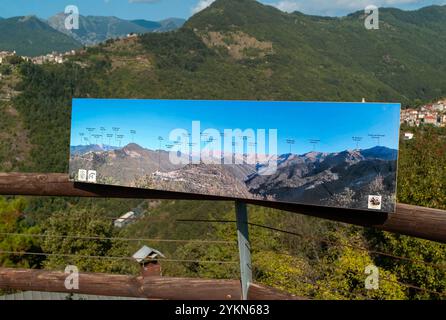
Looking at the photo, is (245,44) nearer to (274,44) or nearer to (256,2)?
(274,44)

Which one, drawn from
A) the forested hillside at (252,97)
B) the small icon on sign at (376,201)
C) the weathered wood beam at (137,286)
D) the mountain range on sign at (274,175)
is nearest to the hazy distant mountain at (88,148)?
the mountain range on sign at (274,175)

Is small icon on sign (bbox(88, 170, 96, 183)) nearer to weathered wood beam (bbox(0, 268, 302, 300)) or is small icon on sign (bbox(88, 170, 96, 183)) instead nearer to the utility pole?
weathered wood beam (bbox(0, 268, 302, 300))

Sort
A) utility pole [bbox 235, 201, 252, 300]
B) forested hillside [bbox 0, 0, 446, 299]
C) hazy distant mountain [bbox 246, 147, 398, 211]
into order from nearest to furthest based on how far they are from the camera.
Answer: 1. hazy distant mountain [bbox 246, 147, 398, 211]
2. utility pole [bbox 235, 201, 252, 300]
3. forested hillside [bbox 0, 0, 446, 299]

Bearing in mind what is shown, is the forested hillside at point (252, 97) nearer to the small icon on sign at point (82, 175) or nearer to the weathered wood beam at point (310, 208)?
the weathered wood beam at point (310, 208)

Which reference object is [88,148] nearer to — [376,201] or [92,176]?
[92,176]

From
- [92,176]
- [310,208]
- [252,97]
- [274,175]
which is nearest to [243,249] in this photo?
[310,208]

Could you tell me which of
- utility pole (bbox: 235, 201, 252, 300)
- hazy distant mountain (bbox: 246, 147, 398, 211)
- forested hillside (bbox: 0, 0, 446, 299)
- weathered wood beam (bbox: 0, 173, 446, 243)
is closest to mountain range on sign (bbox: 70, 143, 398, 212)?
hazy distant mountain (bbox: 246, 147, 398, 211)
